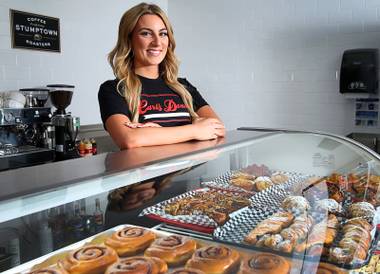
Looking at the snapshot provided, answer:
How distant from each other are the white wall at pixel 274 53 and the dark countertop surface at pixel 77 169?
2675mm

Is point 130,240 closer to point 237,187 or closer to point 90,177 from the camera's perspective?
point 90,177

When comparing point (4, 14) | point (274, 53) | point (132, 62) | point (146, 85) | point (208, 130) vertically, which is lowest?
point (208, 130)

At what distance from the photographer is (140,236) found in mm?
860

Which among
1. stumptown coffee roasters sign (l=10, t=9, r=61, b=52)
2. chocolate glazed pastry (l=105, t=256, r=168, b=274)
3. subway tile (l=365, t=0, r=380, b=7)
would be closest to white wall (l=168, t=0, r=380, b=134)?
subway tile (l=365, t=0, r=380, b=7)

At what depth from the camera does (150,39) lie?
1.67 metres

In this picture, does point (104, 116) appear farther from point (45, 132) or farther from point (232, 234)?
point (45, 132)

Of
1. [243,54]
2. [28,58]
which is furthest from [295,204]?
[243,54]

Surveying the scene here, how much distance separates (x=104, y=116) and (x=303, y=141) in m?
0.77

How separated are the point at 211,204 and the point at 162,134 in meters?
0.41

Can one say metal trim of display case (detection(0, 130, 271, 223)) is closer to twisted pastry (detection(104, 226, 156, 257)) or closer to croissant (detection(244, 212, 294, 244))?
twisted pastry (detection(104, 226, 156, 257))

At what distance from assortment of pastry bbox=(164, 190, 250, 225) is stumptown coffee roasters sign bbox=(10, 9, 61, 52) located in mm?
2631

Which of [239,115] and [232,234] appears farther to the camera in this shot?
[239,115]

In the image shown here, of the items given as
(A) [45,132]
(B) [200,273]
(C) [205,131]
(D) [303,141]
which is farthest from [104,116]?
(A) [45,132]

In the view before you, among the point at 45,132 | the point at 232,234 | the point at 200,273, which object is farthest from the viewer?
the point at 45,132
